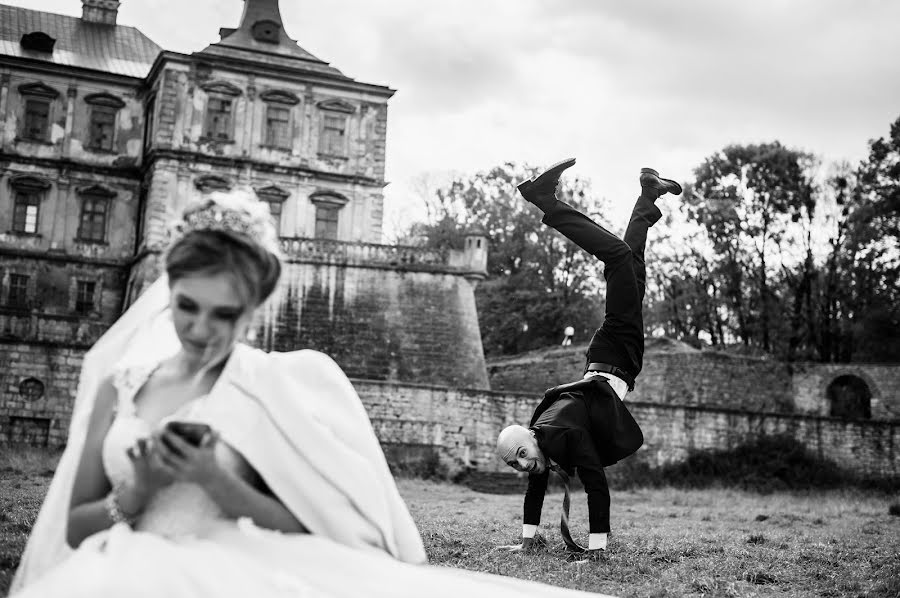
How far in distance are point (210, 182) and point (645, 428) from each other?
2000 centimetres

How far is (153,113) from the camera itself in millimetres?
40625

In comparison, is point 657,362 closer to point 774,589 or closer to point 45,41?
point 45,41

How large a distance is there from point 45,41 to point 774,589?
139 feet

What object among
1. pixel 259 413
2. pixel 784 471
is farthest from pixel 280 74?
pixel 259 413

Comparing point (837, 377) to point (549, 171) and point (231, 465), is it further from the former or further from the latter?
point (231, 465)

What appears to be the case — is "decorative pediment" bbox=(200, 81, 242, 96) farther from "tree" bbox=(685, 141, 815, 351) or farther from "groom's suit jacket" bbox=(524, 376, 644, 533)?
"groom's suit jacket" bbox=(524, 376, 644, 533)

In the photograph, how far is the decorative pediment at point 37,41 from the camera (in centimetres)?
4275

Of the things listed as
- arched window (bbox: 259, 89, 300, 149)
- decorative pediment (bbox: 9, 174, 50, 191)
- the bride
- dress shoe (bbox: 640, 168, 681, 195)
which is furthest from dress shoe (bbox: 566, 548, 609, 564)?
decorative pediment (bbox: 9, 174, 50, 191)

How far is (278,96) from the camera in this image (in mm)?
40750

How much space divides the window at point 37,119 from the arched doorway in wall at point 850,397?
103ft

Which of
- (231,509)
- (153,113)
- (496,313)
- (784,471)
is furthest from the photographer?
(496,313)

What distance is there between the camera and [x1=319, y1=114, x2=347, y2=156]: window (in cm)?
4125

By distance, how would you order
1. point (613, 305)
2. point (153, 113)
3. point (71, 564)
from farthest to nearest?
point (153, 113)
point (613, 305)
point (71, 564)

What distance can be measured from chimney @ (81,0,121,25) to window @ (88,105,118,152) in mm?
6918
